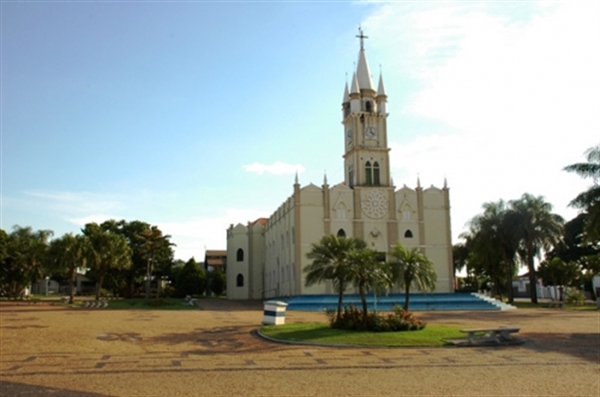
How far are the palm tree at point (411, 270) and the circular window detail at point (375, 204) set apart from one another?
2862cm

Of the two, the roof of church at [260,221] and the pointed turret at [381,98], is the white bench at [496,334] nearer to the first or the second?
the pointed turret at [381,98]

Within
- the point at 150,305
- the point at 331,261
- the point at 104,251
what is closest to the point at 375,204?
the point at 150,305

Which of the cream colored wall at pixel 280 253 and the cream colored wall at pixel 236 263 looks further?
the cream colored wall at pixel 236 263

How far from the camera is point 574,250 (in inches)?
2911

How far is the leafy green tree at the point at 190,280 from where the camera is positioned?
235 feet

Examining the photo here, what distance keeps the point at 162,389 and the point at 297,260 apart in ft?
137

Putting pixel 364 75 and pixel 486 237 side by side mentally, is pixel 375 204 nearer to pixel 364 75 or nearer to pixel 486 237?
pixel 486 237

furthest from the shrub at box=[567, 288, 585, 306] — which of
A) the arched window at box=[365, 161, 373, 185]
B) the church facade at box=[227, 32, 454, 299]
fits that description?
the arched window at box=[365, 161, 373, 185]

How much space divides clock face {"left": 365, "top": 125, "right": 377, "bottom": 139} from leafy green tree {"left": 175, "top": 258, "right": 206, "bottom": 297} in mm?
28126

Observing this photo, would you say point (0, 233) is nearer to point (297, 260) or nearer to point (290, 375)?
point (297, 260)

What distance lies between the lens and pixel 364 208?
180 ft

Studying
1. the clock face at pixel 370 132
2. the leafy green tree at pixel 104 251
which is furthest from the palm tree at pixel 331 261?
the clock face at pixel 370 132

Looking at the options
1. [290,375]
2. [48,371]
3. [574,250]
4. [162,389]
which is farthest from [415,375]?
[574,250]

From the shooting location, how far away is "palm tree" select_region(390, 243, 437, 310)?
2577 cm
